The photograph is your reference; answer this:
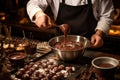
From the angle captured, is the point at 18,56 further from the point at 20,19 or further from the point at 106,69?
the point at 20,19

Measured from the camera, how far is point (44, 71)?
330cm

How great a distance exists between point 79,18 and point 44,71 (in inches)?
47.6

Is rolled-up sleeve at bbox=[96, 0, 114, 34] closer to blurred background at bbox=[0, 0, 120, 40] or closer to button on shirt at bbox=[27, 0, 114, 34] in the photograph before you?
button on shirt at bbox=[27, 0, 114, 34]

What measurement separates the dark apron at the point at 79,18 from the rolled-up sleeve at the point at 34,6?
30 centimetres

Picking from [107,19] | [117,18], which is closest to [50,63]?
[107,19]

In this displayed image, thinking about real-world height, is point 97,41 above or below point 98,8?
below

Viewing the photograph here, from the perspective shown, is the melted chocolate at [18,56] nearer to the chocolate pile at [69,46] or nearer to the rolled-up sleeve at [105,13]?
the chocolate pile at [69,46]

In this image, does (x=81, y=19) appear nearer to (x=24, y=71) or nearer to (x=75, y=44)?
(x=75, y=44)

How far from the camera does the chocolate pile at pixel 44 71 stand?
3168 mm

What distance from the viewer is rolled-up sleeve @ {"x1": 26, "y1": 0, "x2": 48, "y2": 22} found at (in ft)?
12.7

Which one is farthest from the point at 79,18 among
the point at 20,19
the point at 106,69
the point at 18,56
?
the point at 20,19

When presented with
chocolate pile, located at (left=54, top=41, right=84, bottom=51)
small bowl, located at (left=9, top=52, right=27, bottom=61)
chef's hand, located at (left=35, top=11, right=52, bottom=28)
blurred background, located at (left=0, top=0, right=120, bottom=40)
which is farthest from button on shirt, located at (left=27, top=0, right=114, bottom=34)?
blurred background, located at (left=0, top=0, right=120, bottom=40)

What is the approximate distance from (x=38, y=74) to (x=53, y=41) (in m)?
0.67

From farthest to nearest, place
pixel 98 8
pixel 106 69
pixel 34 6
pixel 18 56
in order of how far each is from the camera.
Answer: pixel 98 8, pixel 34 6, pixel 18 56, pixel 106 69
